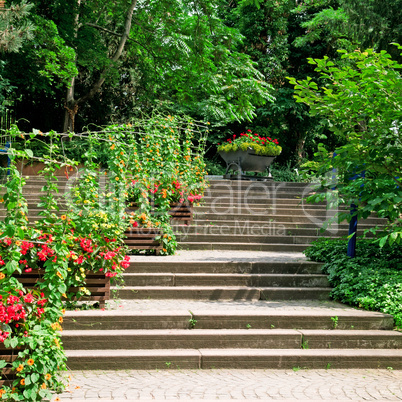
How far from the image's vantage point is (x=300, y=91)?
20.9ft

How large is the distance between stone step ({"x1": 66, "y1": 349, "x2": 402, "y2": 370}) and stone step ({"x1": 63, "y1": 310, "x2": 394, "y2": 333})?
1.14 feet

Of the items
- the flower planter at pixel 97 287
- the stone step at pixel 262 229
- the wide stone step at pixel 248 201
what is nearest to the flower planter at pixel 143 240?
the stone step at pixel 262 229

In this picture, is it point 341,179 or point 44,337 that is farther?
point 341,179

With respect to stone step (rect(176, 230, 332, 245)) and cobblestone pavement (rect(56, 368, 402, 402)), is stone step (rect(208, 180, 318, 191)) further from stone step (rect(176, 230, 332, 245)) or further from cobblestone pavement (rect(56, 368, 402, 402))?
cobblestone pavement (rect(56, 368, 402, 402))

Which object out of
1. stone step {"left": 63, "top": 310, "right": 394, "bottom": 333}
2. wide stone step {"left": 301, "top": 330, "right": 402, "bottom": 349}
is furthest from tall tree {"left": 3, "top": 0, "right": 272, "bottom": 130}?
wide stone step {"left": 301, "top": 330, "right": 402, "bottom": 349}

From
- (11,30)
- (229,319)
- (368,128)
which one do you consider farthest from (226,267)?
(11,30)

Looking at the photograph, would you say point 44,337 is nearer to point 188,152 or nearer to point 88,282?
point 88,282

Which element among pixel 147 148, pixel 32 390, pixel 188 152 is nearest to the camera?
pixel 32 390

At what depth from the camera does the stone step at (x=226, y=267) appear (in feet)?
21.1

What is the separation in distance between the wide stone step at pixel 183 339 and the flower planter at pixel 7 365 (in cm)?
81

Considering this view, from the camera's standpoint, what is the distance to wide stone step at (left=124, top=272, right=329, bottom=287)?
6191 millimetres

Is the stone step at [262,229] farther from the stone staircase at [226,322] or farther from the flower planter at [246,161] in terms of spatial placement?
the flower planter at [246,161]

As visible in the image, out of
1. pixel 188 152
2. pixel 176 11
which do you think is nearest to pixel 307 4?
pixel 176 11

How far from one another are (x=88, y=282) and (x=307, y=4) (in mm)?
16954
